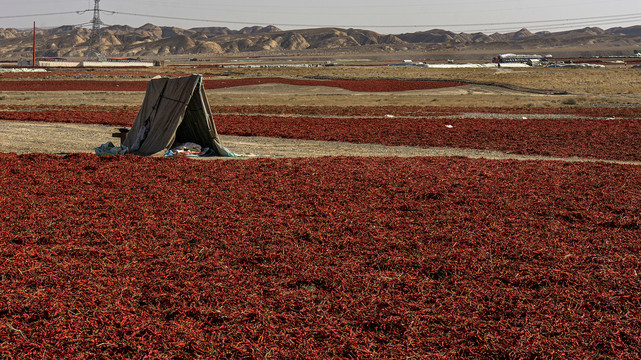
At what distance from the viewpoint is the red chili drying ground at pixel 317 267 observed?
5539mm

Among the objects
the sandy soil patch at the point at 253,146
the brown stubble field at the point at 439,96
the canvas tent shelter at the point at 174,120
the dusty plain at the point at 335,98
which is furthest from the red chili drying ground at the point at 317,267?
the brown stubble field at the point at 439,96

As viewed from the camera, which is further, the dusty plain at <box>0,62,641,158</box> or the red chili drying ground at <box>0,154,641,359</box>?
the dusty plain at <box>0,62,641,158</box>

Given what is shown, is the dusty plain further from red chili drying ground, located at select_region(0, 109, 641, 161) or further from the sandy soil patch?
red chili drying ground, located at select_region(0, 109, 641, 161)

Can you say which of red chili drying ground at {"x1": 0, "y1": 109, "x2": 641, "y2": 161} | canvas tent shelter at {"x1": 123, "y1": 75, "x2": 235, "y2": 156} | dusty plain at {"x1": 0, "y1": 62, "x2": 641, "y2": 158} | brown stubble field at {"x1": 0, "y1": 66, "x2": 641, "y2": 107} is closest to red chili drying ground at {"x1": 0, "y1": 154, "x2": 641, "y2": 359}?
canvas tent shelter at {"x1": 123, "y1": 75, "x2": 235, "y2": 156}

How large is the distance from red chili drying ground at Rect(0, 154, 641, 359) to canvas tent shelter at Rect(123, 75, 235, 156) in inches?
151

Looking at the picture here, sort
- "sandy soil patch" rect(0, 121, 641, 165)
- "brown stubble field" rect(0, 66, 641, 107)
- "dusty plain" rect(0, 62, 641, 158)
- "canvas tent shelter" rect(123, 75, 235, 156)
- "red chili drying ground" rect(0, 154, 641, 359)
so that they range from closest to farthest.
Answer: "red chili drying ground" rect(0, 154, 641, 359), "canvas tent shelter" rect(123, 75, 235, 156), "sandy soil patch" rect(0, 121, 641, 165), "dusty plain" rect(0, 62, 641, 158), "brown stubble field" rect(0, 66, 641, 107)

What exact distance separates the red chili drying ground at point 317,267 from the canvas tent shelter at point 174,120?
12.6ft

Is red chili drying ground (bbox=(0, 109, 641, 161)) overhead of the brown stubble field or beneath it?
beneath

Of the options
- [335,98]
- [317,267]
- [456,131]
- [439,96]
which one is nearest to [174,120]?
[317,267]

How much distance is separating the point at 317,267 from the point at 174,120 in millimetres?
10630

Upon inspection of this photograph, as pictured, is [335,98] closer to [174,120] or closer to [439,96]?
[439,96]

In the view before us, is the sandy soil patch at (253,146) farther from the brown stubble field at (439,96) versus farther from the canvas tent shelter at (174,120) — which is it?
the brown stubble field at (439,96)

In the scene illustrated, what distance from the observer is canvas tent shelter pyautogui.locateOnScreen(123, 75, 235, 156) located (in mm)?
16422

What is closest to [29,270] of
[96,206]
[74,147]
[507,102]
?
[96,206]
